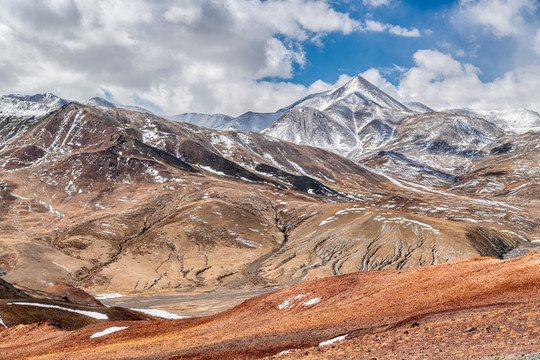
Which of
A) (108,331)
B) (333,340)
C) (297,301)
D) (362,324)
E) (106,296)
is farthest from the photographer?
(106,296)

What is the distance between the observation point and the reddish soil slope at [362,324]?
21562mm

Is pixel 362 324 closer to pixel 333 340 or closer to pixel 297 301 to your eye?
pixel 333 340

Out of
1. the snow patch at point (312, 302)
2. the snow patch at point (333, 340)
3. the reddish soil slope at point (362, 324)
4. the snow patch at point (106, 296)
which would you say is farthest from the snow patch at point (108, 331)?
the snow patch at point (106, 296)

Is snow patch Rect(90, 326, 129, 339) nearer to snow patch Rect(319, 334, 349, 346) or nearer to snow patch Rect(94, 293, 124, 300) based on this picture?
snow patch Rect(319, 334, 349, 346)

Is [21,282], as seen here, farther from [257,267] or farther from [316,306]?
[316,306]

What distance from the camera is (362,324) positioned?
2888cm

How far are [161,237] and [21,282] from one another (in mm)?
61005

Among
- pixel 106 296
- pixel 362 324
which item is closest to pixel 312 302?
pixel 362 324

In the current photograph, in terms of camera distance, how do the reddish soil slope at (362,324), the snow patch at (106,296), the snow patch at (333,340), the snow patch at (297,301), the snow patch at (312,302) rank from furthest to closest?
the snow patch at (106,296)
the snow patch at (297,301)
the snow patch at (312,302)
the snow patch at (333,340)
the reddish soil slope at (362,324)

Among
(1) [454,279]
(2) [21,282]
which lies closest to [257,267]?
(2) [21,282]

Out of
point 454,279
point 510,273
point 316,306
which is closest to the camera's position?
point 510,273

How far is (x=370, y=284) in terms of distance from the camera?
141 ft

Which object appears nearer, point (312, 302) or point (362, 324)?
point (362, 324)

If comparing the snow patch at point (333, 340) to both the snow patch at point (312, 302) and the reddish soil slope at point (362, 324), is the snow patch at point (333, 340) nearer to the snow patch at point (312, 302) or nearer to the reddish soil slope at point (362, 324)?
the reddish soil slope at point (362, 324)
